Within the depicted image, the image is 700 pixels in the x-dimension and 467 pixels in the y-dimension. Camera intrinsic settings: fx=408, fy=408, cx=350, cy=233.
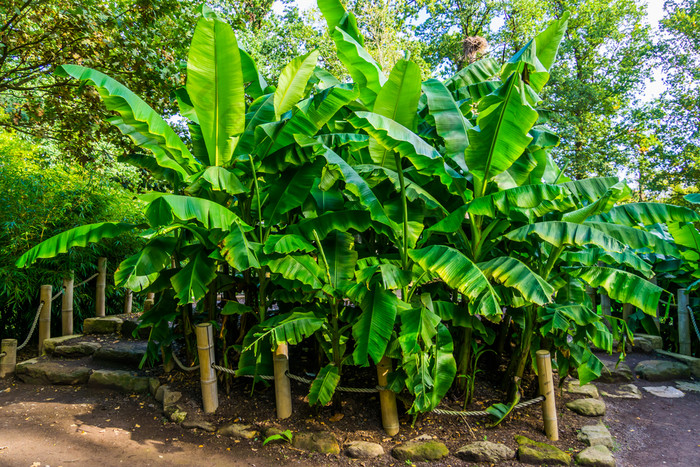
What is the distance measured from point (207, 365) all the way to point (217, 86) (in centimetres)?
270

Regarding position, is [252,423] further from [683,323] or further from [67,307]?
[683,323]

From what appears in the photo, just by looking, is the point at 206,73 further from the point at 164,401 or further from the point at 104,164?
the point at 104,164

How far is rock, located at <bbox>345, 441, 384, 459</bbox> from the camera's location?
3.47 m

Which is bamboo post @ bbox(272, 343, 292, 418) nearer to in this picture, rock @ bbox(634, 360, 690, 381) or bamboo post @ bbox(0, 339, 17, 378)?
bamboo post @ bbox(0, 339, 17, 378)

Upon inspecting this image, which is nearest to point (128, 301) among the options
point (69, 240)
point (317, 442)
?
point (69, 240)

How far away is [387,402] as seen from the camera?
373cm

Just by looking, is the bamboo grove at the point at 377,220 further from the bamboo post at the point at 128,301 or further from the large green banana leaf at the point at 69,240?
the bamboo post at the point at 128,301

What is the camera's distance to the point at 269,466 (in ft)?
11.1

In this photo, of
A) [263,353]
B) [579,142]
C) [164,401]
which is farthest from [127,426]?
[579,142]

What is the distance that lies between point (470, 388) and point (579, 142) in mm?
15678

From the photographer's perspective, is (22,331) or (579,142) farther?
(579,142)

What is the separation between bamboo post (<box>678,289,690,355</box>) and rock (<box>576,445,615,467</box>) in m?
3.42

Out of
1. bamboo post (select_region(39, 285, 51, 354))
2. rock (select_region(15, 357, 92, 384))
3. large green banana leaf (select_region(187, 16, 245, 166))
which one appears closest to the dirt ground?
rock (select_region(15, 357, 92, 384))

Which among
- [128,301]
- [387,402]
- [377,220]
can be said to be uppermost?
[377,220]
